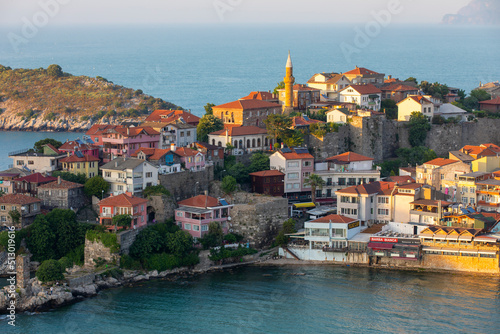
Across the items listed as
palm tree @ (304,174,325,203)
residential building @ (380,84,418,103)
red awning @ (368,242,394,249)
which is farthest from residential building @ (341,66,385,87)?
red awning @ (368,242,394,249)

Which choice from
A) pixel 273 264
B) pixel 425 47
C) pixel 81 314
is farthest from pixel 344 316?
pixel 425 47

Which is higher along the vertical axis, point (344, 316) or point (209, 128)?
point (209, 128)

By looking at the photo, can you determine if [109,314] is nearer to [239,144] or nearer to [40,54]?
[239,144]

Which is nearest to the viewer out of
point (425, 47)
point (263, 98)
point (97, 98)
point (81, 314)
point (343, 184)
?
point (81, 314)

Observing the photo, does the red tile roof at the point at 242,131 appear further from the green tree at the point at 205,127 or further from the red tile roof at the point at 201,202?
the red tile roof at the point at 201,202

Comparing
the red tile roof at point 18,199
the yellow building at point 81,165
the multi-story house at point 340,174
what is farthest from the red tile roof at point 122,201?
the multi-story house at point 340,174

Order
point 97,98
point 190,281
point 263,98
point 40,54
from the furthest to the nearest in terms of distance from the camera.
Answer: point 40,54 → point 97,98 → point 263,98 → point 190,281
